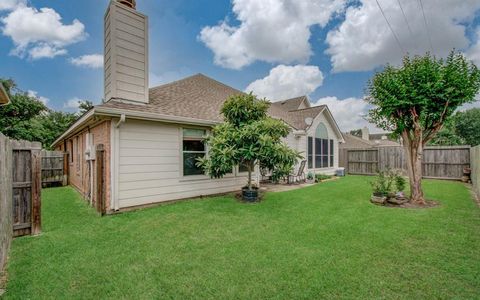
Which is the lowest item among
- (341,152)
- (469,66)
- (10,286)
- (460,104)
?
(10,286)

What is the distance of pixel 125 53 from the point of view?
654 centimetres

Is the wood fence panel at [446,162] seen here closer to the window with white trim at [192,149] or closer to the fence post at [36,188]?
the window with white trim at [192,149]

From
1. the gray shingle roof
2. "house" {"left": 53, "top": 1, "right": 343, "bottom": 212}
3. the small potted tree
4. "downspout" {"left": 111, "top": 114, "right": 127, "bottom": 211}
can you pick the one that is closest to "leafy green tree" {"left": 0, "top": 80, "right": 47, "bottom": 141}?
"house" {"left": 53, "top": 1, "right": 343, "bottom": 212}

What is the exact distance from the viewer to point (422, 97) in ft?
20.2

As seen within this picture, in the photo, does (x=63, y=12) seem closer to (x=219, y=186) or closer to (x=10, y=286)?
(x=219, y=186)

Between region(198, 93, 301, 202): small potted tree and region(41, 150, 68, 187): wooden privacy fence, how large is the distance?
945 cm

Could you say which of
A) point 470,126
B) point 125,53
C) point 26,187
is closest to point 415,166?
point 125,53

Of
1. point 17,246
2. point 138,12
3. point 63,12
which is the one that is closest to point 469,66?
point 138,12

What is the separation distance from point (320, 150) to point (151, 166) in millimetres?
10753

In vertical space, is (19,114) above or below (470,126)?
above

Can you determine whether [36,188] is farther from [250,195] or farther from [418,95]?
[418,95]

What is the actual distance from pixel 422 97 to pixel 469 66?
136 cm

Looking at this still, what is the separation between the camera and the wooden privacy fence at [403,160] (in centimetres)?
1189

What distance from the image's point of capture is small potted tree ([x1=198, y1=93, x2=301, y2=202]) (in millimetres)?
6504
